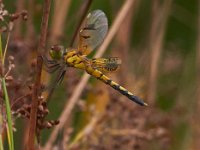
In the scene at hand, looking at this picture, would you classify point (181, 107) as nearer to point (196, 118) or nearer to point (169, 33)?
point (196, 118)

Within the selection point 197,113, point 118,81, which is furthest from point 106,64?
point 197,113

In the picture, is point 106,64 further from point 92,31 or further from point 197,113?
point 197,113

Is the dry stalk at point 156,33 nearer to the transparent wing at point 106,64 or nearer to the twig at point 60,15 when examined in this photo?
the twig at point 60,15

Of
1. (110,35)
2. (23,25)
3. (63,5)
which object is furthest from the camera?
Result: (23,25)

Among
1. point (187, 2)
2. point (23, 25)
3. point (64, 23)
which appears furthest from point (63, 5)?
point (187, 2)

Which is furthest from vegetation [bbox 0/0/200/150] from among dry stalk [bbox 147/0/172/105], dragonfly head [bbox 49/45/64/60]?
dragonfly head [bbox 49/45/64/60]

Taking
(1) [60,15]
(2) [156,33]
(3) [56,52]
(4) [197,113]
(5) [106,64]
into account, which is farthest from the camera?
(4) [197,113]

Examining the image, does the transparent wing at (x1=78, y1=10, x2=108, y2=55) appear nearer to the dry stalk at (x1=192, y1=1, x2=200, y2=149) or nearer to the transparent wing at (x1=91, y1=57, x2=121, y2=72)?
the transparent wing at (x1=91, y1=57, x2=121, y2=72)

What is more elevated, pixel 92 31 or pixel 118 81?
pixel 92 31
